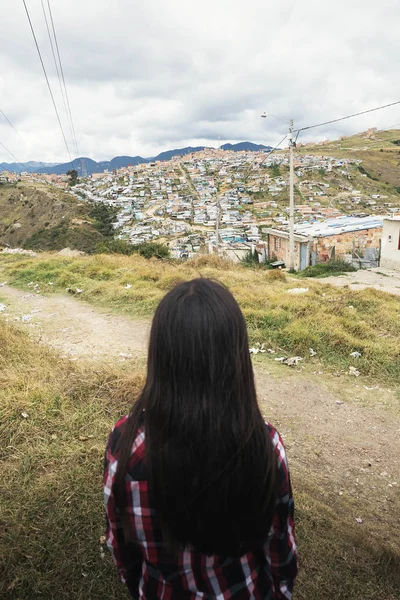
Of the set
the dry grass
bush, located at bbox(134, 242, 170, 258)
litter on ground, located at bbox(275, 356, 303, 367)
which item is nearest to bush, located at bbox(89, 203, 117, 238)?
bush, located at bbox(134, 242, 170, 258)

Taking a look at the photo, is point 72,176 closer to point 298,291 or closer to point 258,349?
point 298,291

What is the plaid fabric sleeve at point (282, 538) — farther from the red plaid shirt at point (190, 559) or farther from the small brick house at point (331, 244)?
the small brick house at point (331, 244)

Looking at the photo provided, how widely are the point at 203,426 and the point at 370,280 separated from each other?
12.8 m

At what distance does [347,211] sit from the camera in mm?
43812

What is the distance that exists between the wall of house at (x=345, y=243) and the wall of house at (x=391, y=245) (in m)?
2.72

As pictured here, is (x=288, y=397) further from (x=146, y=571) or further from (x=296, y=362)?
(x=146, y=571)

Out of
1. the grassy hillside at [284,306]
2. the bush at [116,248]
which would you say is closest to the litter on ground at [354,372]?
the grassy hillside at [284,306]

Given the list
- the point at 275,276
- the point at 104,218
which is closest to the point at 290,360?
the point at 275,276

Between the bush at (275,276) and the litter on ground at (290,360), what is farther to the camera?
the bush at (275,276)

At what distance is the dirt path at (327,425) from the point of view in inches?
107

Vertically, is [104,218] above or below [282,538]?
above

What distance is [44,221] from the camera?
41.2m

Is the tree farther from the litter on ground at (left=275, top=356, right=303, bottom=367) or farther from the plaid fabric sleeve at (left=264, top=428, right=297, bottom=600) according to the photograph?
the plaid fabric sleeve at (left=264, top=428, right=297, bottom=600)

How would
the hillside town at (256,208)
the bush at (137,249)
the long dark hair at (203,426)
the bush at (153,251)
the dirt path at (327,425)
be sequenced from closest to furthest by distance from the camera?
the long dark hair at (203,426) → the dirt path at (327,425) → the bush at (153,251) → the bush at (137,249) → the hillside town at (256,208)
